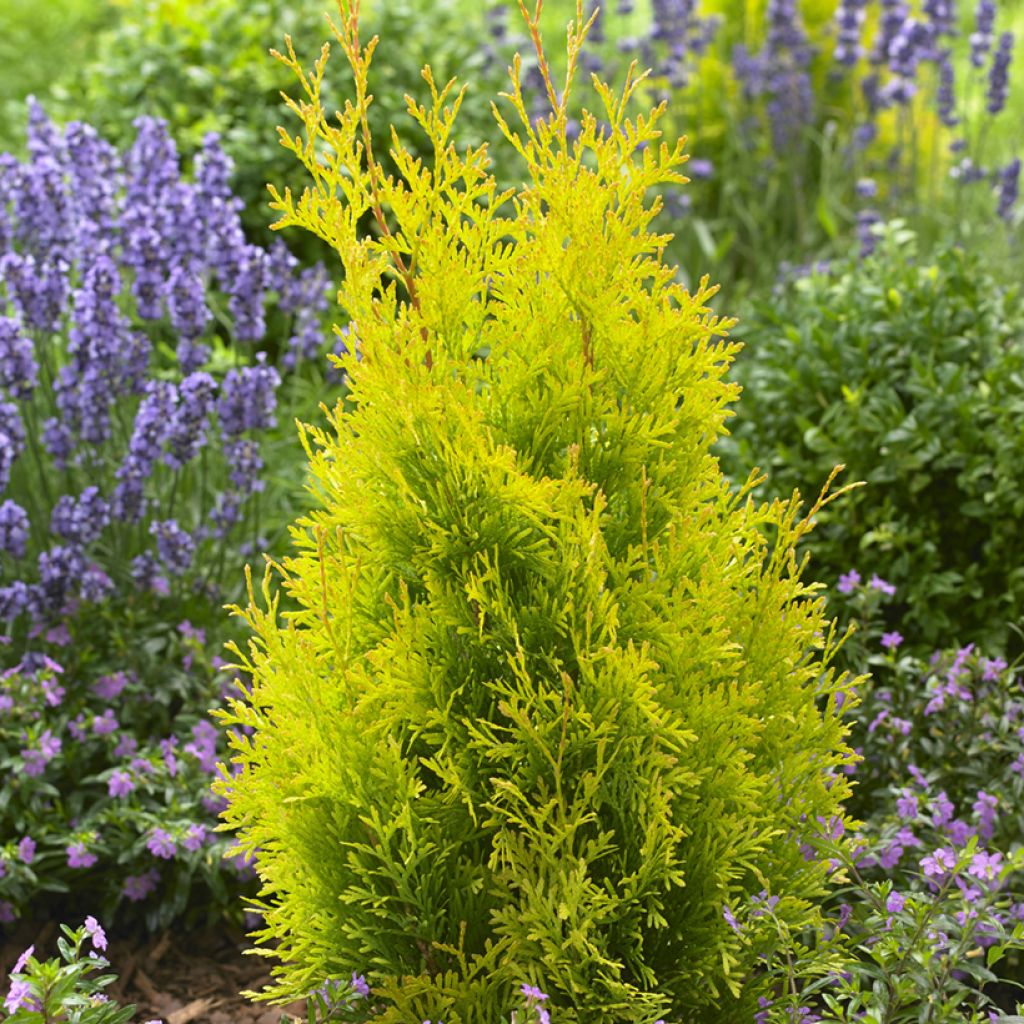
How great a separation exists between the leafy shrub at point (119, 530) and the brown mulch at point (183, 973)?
3.7 inches

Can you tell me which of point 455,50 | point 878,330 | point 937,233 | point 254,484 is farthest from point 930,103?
point 254,484

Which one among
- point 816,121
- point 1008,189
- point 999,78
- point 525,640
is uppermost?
point 816,121

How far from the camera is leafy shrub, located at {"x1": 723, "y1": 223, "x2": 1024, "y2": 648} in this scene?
4012 millimetres

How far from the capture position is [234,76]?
686 centimetres

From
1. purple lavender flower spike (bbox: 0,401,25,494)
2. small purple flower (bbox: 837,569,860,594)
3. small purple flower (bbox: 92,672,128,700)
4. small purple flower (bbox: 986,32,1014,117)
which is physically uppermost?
small purple flower (bbox: 986,32,1014,117)

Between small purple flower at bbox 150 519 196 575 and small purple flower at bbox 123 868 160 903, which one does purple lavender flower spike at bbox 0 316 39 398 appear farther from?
small purple flower at bbox 123 868 160 903

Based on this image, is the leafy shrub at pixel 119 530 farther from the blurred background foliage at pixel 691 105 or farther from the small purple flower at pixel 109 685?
the blurred background foliage at pixel 691 105

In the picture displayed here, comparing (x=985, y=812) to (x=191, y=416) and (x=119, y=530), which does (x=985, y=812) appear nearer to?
(x=191, y=416)

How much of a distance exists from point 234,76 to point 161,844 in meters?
4.86

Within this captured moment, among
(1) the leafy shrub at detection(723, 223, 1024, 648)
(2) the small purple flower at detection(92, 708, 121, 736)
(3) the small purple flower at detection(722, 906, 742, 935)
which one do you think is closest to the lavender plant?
(1) the leafy shrub at detection(723, 223, 1024, 648)

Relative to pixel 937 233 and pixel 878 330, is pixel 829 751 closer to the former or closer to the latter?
pixel 878 330

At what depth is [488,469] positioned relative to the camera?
7.13ft

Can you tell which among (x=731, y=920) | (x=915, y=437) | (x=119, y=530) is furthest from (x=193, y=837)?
(x=915, y=437)

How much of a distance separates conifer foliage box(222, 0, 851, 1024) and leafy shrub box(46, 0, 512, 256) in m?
4.39
